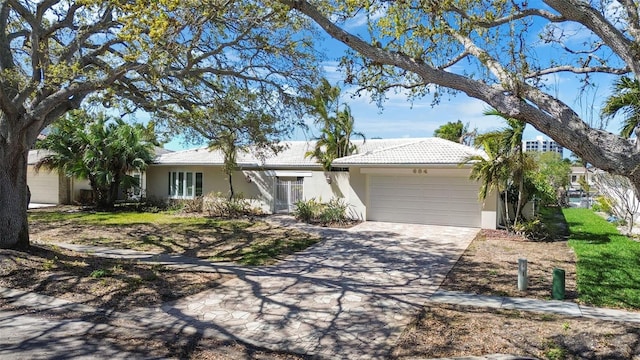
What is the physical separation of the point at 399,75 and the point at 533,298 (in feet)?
17.2

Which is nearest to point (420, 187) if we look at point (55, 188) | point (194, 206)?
point (194, 206)

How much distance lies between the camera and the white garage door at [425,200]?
1738 centimetres

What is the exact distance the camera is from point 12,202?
10.3 metres

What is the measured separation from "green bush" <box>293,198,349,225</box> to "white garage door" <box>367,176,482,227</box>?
147 centimetres

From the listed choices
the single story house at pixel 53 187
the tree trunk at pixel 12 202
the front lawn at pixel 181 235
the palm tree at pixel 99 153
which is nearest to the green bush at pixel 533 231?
the front lawn at pixel 181 235

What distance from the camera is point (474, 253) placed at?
12297 mm

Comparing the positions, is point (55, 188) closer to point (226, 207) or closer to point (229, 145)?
point (226, 207)

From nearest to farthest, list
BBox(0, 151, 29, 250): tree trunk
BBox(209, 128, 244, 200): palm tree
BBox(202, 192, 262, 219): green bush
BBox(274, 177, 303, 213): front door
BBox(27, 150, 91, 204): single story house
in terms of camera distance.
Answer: BBox(0, 151, 29, 250): tree trunk → BBox(209, 128, 244, 200): palm tree → BBox(202, 192, 262, 219): green bush → BBox(274, 177, 303, 213): front door → BBox(27, 150, 91, 204): single story house

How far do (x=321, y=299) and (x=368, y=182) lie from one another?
11.9 meters

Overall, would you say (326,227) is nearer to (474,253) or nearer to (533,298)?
(474,253)

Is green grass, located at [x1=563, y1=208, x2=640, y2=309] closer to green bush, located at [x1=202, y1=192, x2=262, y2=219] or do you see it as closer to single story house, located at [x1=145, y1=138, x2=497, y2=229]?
single story house, located at [x1=145, y1=138, x2=497, y2=229]

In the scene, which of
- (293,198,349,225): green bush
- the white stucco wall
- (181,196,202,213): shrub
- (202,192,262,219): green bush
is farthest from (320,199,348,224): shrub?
(181,196,202,213): shrub

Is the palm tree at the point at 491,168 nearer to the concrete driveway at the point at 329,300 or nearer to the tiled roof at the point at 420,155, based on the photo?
the tiled roof at the point at 420,155

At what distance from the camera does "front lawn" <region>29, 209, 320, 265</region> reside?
12.4 m
